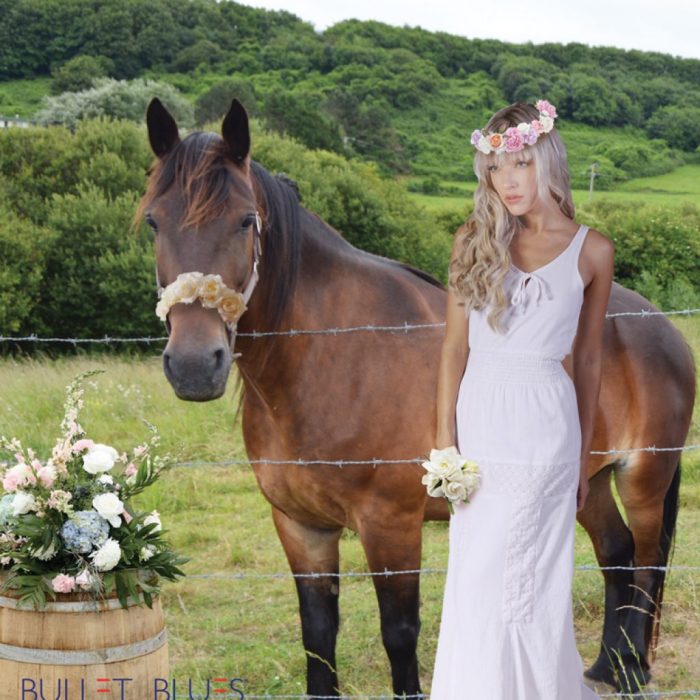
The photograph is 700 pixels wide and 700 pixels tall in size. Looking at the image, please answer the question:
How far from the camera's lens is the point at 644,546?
14.2 feet

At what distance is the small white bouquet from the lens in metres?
2.56

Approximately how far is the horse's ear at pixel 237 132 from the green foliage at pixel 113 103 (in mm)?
39239

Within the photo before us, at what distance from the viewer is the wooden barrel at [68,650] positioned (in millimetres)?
2734

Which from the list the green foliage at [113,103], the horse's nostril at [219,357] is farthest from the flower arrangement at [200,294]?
the green foliage at [113,103]

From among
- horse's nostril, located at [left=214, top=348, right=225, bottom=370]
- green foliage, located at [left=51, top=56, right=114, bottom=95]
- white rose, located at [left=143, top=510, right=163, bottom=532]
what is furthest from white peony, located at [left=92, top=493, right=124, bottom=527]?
green foliage, located at [left=51, top=56, right=114, bottom=95]

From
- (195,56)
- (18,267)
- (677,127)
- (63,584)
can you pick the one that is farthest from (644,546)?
(195,56)

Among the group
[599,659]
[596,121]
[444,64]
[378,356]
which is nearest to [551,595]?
[378,356]

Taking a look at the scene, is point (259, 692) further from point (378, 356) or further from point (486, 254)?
point (486, 254)

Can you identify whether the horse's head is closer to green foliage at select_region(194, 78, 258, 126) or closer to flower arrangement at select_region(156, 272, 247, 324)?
flower arrangement at select_region(156, 272, 247, 324)

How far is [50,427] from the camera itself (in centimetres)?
870

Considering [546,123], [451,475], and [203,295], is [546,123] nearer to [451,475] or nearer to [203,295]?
[451,475]

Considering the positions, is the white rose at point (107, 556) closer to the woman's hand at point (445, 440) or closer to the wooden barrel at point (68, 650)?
the wooden barrel at point (68, 650)

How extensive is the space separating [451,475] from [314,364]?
1.06m

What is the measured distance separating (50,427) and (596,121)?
49.4 m
